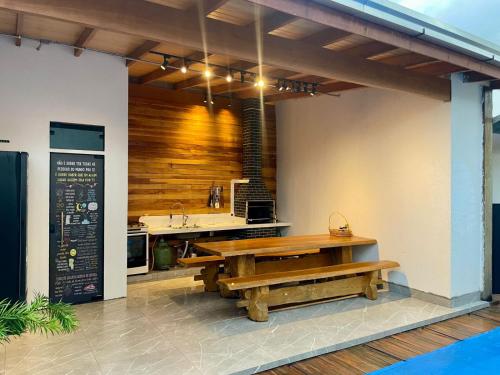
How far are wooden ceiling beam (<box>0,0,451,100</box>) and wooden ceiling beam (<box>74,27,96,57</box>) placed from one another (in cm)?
148

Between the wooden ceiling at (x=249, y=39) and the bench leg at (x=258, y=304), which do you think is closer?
the wooden ceiling at (x=249, y=39)

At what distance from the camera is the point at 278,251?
473 centimetres

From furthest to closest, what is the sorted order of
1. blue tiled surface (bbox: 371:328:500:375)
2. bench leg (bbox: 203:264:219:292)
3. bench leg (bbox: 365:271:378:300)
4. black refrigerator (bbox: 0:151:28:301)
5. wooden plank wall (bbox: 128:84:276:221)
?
wooden plank wall (bbox: 128:84:276:221) < bench leg (bbox: 203:264:219:292) < bench leg (bbox: 365:271:378:300) < black refrigerator (bbox: 0:151:28:301) < blue tiled surface (bbox: 371:328:500:375)

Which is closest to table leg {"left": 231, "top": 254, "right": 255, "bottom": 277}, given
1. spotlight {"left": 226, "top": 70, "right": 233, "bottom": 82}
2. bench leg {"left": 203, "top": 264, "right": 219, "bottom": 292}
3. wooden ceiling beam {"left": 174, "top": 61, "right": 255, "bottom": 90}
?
bench leg {"left": 203, "top": 264, "right": 219, "bottom": 292}

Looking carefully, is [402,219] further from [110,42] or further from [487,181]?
[110,42]

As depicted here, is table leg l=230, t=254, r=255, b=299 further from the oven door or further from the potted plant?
the potted plant

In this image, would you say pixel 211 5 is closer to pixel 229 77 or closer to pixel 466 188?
pixel 229 77

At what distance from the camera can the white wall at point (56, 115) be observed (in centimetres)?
425

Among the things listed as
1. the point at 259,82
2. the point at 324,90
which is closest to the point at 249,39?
the point at 259,82

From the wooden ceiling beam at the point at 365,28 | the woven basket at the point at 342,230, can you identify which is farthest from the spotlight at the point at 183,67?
the woven basket at the point at 342,230

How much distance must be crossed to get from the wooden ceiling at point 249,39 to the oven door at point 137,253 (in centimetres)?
239

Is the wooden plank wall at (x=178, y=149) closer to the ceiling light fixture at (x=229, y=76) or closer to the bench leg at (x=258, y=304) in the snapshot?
the ceiling light fixture at (x=229, y=76)

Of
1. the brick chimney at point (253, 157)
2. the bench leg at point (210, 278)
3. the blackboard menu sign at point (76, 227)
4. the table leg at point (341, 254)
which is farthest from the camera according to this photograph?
the brick chimney at point (253, 157)

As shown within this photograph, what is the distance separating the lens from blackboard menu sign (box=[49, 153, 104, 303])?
4.48 meters
